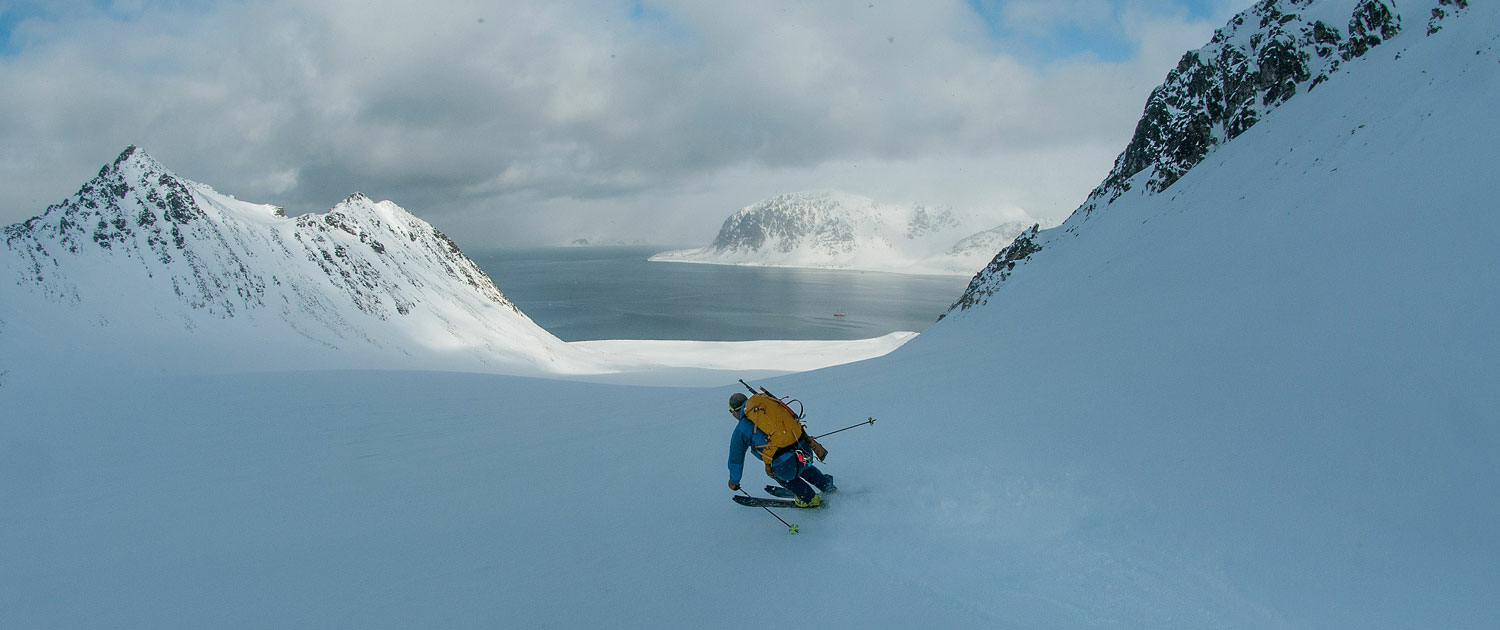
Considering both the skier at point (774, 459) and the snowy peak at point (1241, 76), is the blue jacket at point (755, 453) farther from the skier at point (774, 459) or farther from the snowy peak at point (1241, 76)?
the snowy peak at point (1241, 76)

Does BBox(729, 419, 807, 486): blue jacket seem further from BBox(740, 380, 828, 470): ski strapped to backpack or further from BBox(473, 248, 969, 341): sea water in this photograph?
BBox(473, 248, 969, 341): sea water

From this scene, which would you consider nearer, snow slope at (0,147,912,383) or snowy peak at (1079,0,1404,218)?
snowy peak at (1079,0,1404,218)

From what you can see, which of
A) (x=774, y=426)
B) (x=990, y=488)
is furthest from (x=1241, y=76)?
(x=774, y=426)

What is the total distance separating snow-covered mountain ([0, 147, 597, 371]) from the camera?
34.6m

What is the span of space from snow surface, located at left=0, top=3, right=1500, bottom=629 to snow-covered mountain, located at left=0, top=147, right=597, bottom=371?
3041 cm

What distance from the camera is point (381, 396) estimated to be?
15570 millimetres

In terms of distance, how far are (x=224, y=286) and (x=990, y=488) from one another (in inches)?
2119

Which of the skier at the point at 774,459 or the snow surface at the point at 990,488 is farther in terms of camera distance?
the skier at the point at 774,459

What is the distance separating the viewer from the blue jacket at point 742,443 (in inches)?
244

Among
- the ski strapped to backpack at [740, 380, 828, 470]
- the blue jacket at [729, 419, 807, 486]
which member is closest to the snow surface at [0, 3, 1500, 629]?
the blue jacket at [729, 419, 807, 486]

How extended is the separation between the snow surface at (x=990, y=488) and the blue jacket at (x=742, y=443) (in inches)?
28.9

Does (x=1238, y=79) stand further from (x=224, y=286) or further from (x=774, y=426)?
(x=224, y=286)

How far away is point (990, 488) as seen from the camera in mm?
6348

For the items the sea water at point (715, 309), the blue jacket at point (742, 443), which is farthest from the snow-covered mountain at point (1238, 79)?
the sea water at point (715, 309)
